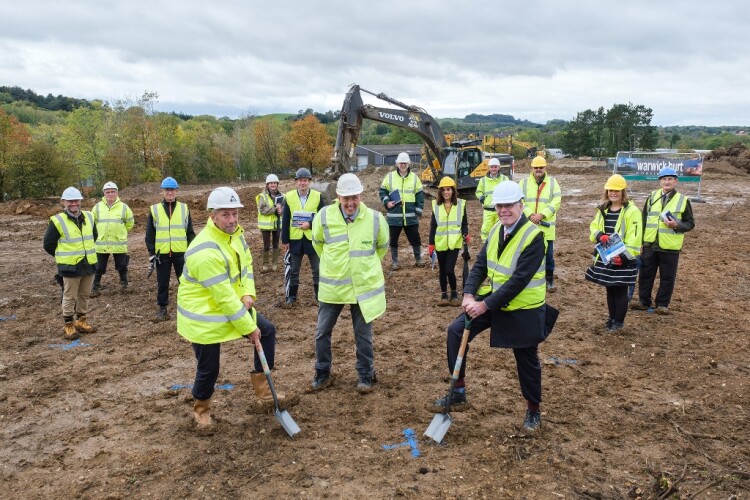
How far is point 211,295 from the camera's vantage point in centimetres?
410

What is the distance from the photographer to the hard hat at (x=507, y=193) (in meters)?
3.96

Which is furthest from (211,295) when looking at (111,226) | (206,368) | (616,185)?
(111,226)

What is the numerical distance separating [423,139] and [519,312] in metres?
15.0

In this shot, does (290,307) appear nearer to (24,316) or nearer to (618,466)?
(24,316)

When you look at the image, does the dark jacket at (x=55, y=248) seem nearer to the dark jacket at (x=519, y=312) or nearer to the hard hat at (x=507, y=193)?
the dark jacket at (x=519, y=312)

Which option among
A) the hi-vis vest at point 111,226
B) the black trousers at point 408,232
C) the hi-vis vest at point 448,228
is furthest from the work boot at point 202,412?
the black trousers at point 408,232

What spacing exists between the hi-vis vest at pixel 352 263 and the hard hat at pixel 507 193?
1.32m

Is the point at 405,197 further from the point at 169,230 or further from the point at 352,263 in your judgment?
the point at 352,263

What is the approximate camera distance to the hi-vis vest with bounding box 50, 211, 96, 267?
21.7ft

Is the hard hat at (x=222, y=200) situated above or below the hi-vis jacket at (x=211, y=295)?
above

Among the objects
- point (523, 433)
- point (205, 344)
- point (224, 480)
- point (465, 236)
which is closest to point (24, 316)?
point (205, 344)

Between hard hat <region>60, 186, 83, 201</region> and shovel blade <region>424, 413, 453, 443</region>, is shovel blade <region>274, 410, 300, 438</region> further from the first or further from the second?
hard hat <region>60, 186, 83, 201</region>

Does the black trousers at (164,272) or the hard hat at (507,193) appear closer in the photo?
the hard hat at (507,193)

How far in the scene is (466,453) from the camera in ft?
13.0
